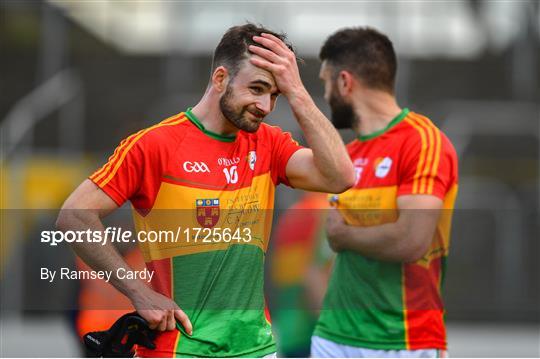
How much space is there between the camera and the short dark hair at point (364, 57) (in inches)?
222

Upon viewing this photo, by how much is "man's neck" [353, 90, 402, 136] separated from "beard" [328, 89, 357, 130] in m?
0.03

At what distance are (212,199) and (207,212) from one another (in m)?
0.06

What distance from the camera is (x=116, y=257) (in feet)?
13.1

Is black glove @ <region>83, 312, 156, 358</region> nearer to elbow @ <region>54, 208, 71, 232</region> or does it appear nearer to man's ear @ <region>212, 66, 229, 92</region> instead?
elbow @ <region>54, 208, 71, 232</region>

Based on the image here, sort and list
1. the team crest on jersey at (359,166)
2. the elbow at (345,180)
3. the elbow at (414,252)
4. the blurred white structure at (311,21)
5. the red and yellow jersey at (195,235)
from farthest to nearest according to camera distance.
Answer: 1. the blurred white structure at (311,21)
2. the team crest on jersey at (359,166)
3. the elbow at (414,252)
4. the elbow at (345,180)
5. the red and yellow jersey at (195,235)

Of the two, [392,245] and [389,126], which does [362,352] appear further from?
[389,126]

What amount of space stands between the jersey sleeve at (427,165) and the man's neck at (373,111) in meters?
0.28

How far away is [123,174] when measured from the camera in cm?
400

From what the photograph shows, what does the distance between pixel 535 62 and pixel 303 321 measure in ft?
30.1

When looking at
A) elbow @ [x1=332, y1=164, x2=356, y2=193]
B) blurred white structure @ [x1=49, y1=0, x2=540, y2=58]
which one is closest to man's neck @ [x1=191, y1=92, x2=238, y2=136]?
elbow @ [x1=332, y1=164, x2=356, y2=193]

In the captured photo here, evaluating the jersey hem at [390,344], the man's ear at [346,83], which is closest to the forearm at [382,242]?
the jersey hem at [390,344]

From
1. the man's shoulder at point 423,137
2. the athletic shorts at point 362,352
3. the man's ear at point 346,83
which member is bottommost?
the athletic shorts at point 362,352

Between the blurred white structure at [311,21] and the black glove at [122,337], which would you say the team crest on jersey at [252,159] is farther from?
the blurred white structure at [311,21]

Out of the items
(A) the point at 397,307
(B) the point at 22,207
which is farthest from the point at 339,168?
(B) the point at 22,207
